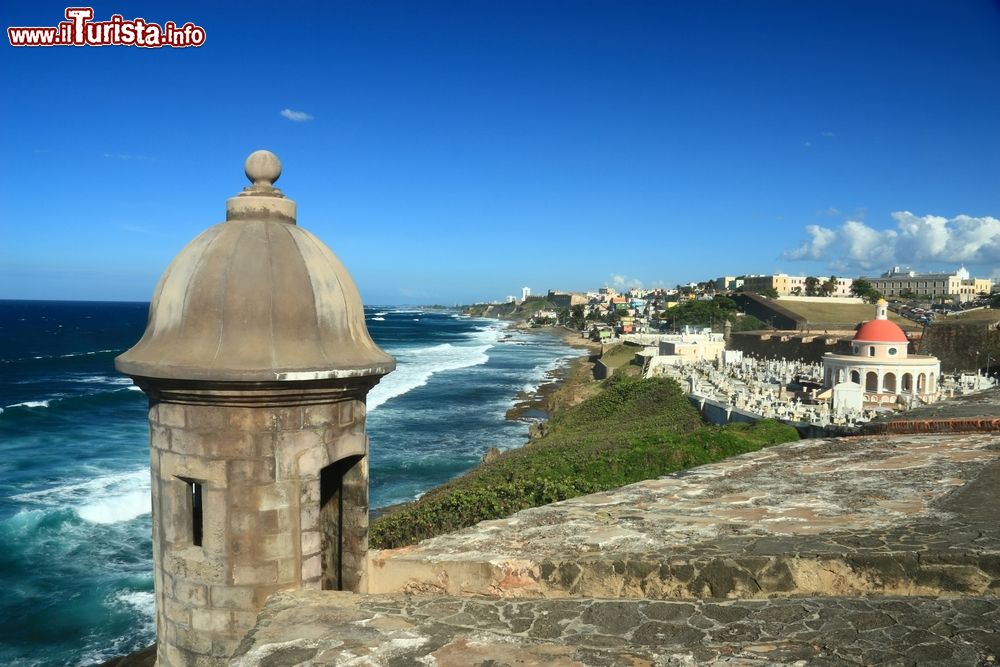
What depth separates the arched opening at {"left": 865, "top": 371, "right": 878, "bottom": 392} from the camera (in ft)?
85.3

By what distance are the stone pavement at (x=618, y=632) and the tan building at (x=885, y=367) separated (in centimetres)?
2355

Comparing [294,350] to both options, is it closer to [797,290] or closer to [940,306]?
[940,306]

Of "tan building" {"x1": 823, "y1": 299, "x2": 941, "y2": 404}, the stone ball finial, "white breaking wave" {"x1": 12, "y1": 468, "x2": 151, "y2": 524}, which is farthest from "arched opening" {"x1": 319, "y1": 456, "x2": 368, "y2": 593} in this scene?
"tan building" {"x1": 823, "y1": 299, "x2": 941, "y2": 404}

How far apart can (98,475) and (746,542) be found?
22.5m

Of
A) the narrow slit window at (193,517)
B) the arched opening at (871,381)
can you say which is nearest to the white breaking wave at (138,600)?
the narrow slit window at (193,517)

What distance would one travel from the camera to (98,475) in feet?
73.2

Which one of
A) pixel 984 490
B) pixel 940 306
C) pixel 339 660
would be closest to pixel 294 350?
pixel 339 660

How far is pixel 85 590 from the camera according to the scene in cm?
1409

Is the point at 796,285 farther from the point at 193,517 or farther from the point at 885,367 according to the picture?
the point at 193,517

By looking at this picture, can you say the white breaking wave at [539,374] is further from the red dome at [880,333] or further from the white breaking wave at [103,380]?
the white breaking wave at [103,380]

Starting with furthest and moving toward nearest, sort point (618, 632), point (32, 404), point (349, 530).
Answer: point (32, 404) < point (349, 530) < point (618, 632)

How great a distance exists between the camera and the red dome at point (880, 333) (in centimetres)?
2629

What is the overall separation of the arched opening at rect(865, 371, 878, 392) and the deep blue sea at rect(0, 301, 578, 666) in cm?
1285

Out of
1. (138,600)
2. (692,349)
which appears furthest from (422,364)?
(138,600)
